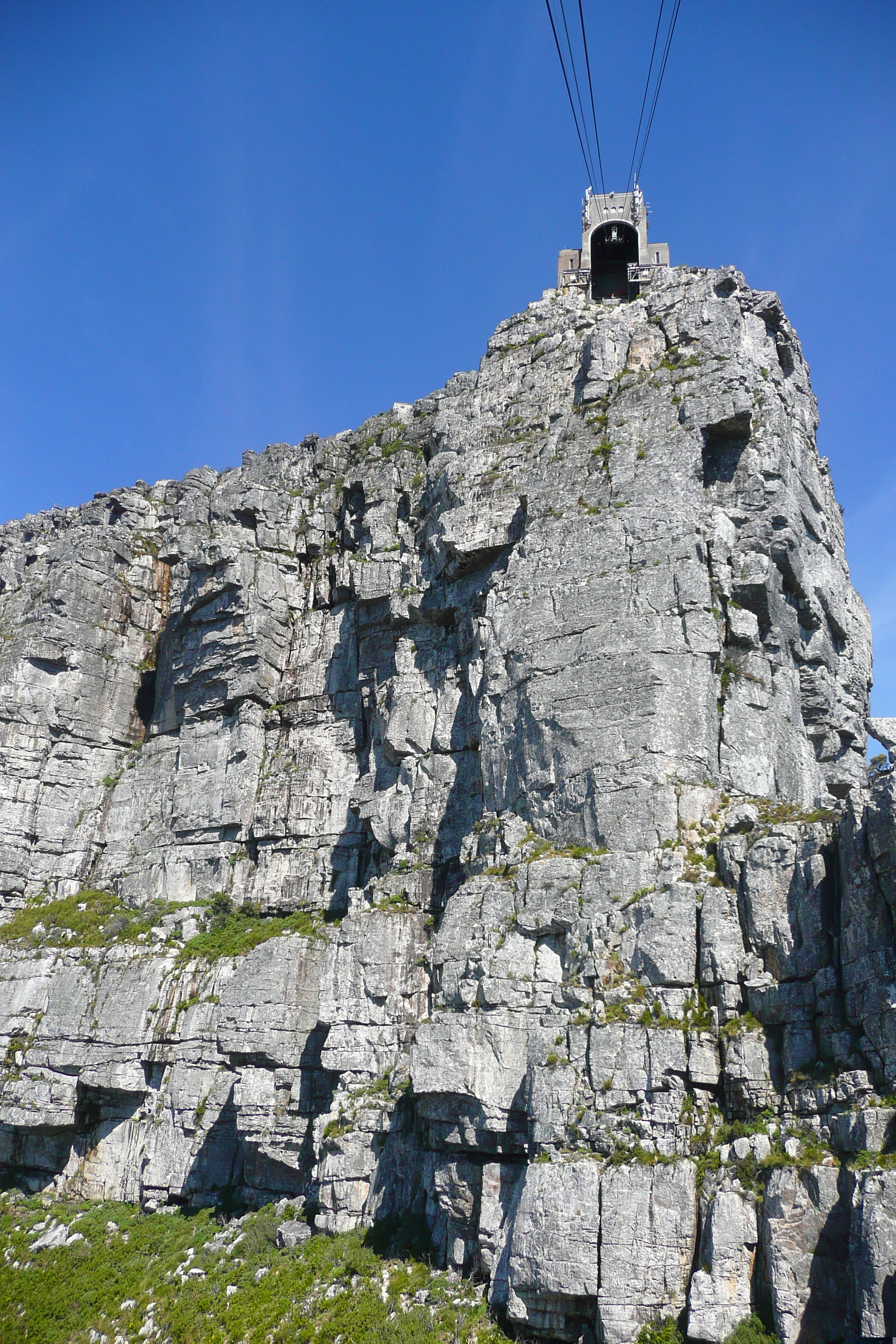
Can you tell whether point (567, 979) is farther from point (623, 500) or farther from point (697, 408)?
point (697, 408)

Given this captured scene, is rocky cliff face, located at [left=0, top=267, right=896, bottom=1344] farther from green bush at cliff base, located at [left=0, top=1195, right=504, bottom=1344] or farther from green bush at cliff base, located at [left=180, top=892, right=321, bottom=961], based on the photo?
green bush at cliff base, located at [left=0, top=1195, right=504, bottom=1344]

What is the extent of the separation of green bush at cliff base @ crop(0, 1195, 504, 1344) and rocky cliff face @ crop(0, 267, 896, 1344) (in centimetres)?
114

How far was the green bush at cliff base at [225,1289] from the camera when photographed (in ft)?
71.7

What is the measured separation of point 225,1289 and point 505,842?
45.1 ft

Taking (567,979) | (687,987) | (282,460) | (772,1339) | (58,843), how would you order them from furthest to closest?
(282,460) < (58,843) < (567,979) < (687,987) < (772,1339)

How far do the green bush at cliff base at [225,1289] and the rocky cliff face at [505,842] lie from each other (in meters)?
1.14

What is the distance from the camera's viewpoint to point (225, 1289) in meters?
24.9

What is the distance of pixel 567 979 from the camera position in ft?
79.6

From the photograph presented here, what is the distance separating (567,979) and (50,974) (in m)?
22.3

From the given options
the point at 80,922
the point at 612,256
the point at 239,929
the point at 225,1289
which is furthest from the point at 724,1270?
the point at 612,256

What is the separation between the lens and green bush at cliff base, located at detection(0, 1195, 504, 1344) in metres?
21.8

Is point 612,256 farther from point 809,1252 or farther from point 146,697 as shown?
point 809,1252

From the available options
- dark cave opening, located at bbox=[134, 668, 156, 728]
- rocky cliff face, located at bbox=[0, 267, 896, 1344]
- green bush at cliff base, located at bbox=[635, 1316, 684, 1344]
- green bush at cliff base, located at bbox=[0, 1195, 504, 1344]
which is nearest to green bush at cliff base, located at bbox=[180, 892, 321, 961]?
rocky cliff face, located at bbox=[0, 267, 896, 1344]

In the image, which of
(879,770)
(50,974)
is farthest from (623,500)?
(50,974)
